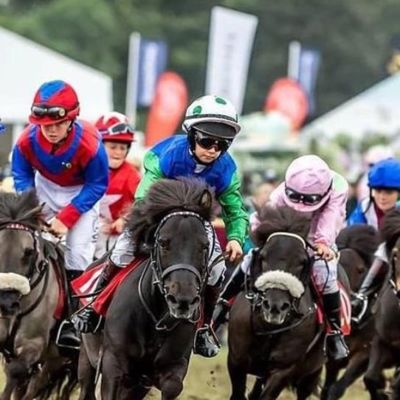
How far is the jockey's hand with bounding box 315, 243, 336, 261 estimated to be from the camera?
29.9 ft

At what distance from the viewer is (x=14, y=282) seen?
8.41m

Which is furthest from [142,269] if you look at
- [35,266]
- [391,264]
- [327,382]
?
→ [327,382]

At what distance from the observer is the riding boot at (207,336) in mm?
8055

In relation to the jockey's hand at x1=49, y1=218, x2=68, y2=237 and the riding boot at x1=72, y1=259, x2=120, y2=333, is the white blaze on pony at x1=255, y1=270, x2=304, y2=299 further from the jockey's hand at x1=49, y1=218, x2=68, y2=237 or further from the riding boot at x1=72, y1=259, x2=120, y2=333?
the jockey's hand at x1=49, y1=218, x2=68, y2=237

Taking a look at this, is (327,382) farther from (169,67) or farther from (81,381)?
(169,67)

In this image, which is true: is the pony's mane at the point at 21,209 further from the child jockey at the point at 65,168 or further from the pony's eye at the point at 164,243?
the pony's eye at the point at 164,243

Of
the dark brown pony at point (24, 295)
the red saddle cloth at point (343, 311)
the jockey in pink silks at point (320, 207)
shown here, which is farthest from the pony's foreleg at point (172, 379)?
the red saddle cloth at point (343, 311)

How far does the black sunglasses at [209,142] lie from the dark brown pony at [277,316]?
1.29 m

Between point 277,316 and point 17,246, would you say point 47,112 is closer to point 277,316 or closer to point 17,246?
point 17,246

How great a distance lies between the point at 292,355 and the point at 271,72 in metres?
63.4

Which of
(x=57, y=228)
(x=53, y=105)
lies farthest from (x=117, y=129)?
(x=53, y=105)

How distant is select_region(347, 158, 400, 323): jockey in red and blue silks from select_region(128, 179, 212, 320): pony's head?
3.53m

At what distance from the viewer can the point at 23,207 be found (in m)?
8.83

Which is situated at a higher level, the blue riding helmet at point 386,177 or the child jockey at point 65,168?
the blue riding helmet at point 386,177
